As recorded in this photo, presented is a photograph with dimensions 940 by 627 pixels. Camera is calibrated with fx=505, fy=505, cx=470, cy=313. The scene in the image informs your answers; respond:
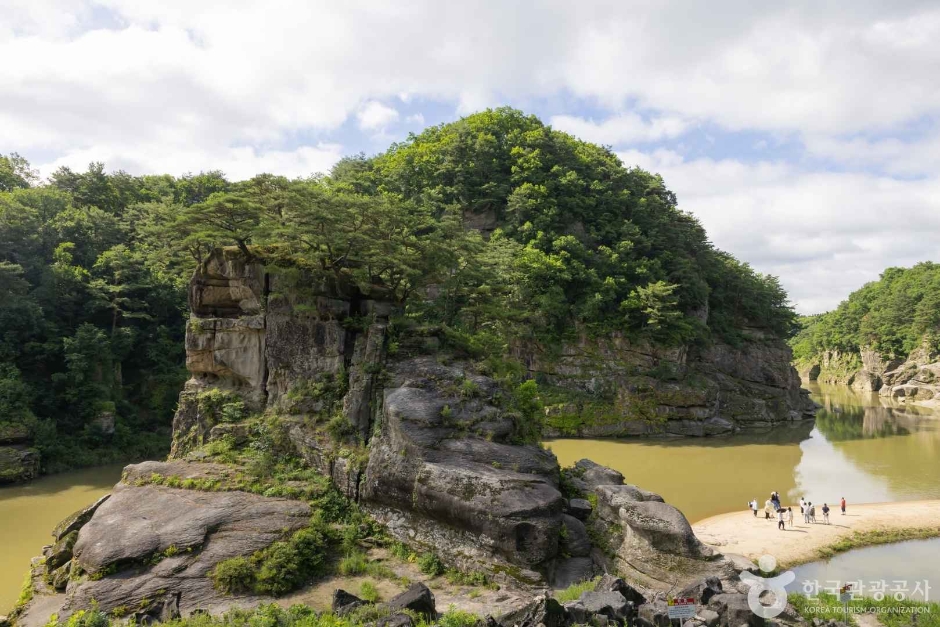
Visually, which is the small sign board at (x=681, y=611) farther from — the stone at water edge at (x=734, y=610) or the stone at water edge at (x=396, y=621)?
the stone at water edge at (x=396, y=621)

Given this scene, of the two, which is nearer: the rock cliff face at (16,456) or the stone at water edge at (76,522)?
the stone at water edge at (76,522)

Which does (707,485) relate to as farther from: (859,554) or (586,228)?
(586,228)

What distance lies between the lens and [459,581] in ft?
37.6

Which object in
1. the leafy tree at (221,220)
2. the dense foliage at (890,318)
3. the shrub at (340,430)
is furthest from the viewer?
the dense foliage at (890,318)

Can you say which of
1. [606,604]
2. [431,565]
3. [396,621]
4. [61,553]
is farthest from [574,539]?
[61,553]

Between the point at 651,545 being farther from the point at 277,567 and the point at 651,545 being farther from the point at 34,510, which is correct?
the point at 34,510

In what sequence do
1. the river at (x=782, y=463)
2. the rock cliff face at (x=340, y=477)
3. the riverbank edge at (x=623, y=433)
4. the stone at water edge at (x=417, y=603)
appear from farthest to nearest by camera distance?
the riverbank edge at (x=623, y=433) → the river at (x=782, y=463) → the rock cliff face at (x=340, y=477) → the stone at water edge at (x=417, y=603)

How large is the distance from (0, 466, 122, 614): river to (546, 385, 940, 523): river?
883 inches

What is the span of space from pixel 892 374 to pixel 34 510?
77058mm

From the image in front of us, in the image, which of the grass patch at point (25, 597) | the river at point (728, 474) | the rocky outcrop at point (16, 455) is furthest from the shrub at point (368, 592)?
the rocky outcrop at point (16, 455)

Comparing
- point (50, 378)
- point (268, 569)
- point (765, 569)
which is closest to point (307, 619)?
point (268, 569)

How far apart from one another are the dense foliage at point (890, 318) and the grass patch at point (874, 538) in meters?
→ 46.3

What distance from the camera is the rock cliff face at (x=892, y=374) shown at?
5147cm

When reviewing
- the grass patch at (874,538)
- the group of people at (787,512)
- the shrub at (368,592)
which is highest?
the shrub at (368,592)
